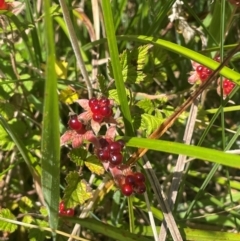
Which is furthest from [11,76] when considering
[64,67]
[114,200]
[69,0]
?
[114,200]

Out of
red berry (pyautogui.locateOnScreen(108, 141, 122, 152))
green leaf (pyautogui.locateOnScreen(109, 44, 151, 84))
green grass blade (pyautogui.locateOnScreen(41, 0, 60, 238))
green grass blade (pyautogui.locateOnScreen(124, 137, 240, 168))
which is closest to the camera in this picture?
green grass blade (pyautogui.locateOnScreen(41, 0, 60, 238))

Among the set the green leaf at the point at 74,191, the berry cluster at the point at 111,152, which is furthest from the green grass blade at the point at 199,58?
the green leaf at the point at 74,191

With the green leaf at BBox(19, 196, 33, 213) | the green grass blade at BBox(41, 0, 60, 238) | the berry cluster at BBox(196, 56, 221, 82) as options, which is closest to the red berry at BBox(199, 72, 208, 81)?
the berry cluster at BBox(196, 56, 221, 82)

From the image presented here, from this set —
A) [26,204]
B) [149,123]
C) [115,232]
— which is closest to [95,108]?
[149,123]

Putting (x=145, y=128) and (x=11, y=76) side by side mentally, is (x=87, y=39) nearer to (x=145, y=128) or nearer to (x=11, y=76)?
(x=11, y=76)

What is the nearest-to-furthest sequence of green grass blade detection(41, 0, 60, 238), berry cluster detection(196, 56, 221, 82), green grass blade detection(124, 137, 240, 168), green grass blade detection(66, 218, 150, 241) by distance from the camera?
green grass blade detection(41, 0, 60, 238), green grass blade detection(124, 137, 240, 168), green grass blade detection(66, 218, 150, 241), berry cluster detection(196, 56, 221, 82)

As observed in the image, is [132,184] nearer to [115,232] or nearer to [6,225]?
[115,232]

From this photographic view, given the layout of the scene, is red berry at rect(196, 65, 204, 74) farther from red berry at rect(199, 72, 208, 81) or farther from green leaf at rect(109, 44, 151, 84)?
A: green leaf at rect(109, 44, 151, 84)
